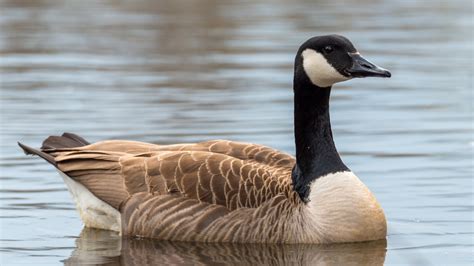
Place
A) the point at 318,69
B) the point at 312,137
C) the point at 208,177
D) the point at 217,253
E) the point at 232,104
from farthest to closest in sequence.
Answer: the point at 232,104
the point at 312,137
the point at 208,177
the point at 318,69
the point at 217,253

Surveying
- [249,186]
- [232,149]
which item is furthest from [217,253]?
[232,149]


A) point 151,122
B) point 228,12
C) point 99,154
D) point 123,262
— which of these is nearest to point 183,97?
point 151,122

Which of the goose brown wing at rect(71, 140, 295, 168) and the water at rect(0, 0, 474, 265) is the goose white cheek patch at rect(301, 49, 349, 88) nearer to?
the goose brown wing at rect(71, 140, 295, 168)

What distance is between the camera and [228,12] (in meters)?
33.5

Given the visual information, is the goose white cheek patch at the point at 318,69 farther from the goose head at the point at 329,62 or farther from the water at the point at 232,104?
the water at the point at 232,104

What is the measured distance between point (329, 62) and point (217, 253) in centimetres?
194

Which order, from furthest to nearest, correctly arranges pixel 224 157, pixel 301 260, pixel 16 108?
pixel 16 108 → pixel 224 157 → pixel 301 260

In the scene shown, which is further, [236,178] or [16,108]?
[16,108]

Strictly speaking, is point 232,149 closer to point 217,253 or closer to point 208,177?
point 208,177

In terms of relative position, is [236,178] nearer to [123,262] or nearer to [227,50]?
[123,262]

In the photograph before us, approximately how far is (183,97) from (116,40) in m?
8.33

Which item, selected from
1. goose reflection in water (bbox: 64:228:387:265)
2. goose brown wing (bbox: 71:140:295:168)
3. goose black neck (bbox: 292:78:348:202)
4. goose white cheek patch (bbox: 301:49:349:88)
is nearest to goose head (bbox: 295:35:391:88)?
goose white cheek patch (bbox: 301:49:349:88)

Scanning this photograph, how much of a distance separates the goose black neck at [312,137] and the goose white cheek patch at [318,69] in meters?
0.09

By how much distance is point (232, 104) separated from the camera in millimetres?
18594
